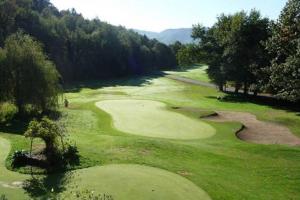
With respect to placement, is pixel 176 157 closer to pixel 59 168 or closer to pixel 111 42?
pixel 59 168

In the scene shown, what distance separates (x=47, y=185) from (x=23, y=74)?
23345mm

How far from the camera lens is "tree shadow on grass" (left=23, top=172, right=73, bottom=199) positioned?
18.1 metres

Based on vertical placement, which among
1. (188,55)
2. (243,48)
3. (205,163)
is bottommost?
(205,163)

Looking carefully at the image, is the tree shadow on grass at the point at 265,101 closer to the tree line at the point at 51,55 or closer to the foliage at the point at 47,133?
the tree line at the point at 51,55

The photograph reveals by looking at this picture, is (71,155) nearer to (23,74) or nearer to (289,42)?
(23,74)

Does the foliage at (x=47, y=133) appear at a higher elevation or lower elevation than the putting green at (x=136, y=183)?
higher

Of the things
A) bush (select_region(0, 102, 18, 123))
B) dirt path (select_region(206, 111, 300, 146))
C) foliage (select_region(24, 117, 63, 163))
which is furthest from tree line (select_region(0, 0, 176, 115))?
dirt path (select_region(206, 111, 300, 146))

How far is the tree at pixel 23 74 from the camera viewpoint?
40000 mm

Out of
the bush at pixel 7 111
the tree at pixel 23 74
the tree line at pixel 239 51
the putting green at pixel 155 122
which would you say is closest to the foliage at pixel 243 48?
the tree line at pixel 239 51

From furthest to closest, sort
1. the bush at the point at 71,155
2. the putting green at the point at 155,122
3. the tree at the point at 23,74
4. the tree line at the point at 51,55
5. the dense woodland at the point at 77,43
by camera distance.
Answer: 1. the dense woodland at the point at 77,43
2. the tree line at the point at 51,55
3. the tree at the point at 23,74
4. the putting green at the point at 155,122
5. the bush at the point at 71,155

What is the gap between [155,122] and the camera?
136 feet

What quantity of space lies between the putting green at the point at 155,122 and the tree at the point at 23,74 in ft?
25.9

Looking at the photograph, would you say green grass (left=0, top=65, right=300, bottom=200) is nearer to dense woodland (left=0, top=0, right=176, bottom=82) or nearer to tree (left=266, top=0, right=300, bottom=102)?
tree (left=266, top=0, right=300, bottom=102)

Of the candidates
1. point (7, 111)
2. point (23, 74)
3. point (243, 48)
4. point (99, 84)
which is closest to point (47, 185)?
point (7, 111)
